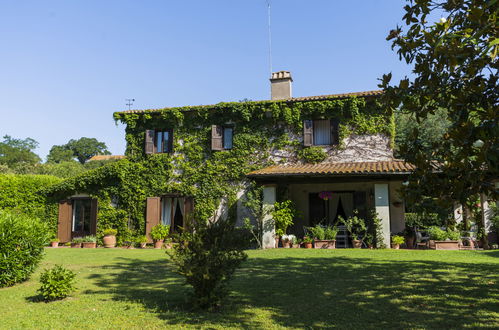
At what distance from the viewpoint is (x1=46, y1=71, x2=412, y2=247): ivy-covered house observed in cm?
1484

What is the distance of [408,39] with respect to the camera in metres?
4.64

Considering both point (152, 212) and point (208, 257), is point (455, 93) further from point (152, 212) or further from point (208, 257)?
point (152, 212)

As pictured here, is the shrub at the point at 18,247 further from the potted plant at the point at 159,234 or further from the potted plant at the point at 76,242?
the potted plant at the point at 76,242

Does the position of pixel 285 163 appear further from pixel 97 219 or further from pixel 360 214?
pixel 97 219

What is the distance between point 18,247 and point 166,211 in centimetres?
970

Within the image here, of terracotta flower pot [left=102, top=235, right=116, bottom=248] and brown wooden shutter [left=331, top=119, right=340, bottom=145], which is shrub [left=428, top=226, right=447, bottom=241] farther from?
terracotta flower pot [left=102, top=235, right=116, bottom=248]

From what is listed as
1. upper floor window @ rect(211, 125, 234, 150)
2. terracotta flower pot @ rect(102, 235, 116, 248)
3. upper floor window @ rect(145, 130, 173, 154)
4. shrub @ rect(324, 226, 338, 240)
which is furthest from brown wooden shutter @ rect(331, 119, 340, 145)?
terracotta flower pot @ rect(102, 235, 116, 248)

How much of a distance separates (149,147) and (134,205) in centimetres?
268

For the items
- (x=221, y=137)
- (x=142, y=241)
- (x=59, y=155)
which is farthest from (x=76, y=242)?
(x=59, y=155)

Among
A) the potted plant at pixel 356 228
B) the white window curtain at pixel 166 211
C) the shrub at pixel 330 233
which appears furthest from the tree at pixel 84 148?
the potted plant at pixel 356 228

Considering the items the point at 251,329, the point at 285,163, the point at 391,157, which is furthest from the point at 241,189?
the point at 251,329

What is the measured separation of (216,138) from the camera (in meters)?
16.5

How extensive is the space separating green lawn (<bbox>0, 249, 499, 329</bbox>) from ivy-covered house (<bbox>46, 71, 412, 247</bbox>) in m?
5.97

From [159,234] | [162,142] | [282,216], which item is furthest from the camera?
[162,142]
